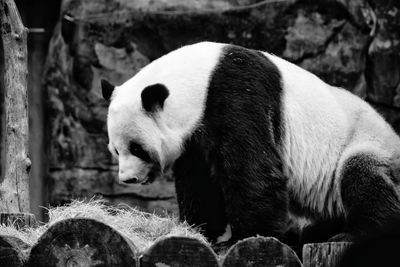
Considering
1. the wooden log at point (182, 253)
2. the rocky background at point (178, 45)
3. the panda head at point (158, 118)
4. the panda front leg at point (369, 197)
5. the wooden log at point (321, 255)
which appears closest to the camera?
the wooden log at point (182, 253)

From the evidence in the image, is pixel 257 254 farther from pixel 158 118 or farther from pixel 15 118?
pixel 15 118

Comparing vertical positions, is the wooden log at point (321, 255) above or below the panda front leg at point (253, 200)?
above

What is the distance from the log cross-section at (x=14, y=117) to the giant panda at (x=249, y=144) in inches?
25.4

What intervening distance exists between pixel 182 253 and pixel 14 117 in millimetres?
2232

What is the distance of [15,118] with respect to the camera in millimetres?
5090

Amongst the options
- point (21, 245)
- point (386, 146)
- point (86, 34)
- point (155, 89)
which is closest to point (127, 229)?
point (21, 245)

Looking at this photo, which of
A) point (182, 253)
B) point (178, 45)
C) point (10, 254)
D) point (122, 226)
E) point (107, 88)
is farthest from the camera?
point (178, 45)

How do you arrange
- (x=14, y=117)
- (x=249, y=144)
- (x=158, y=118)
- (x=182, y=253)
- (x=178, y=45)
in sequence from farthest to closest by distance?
(x=178, y=45) < (x=14, y=117) < (x=158, y=118) < (x=249, y=144) < (x=182, y=253)

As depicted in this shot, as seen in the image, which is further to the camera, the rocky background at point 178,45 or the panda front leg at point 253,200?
the rocky background at point 178,45

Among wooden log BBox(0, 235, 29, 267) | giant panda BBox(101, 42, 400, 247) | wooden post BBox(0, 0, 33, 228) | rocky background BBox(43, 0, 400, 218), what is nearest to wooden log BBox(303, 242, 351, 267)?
giant panda BBox(101, 42, 400, 247)

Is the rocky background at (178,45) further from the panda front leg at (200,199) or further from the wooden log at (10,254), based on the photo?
the wooden log at (10,254)

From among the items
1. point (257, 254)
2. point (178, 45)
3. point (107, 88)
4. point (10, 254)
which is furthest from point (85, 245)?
point (178, 45)

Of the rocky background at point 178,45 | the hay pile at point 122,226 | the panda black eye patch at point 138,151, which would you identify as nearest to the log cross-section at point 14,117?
the hay pile at point 122,226

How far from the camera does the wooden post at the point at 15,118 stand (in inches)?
196
